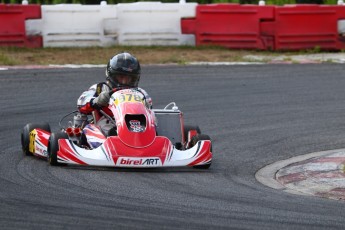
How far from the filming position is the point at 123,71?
34.2 ft

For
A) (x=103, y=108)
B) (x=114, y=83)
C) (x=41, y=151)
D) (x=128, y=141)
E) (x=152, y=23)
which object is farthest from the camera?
(x=152, y=23)

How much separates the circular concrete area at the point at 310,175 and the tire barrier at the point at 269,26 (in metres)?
8.47

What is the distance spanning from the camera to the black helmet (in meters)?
10.4

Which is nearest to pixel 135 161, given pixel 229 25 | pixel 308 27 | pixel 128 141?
pixel 128 141

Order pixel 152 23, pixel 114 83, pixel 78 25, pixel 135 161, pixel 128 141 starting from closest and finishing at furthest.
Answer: pixel 135 161, pixel 128 141, pixel 114 83, pixel 78 25, pixel 152 23

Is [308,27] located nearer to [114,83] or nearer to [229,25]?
[229,25]

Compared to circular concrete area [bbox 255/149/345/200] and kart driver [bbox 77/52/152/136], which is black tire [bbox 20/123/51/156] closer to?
kart driver [bbox 77/52/152/136]

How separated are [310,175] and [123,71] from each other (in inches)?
86.3

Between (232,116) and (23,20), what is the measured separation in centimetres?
623

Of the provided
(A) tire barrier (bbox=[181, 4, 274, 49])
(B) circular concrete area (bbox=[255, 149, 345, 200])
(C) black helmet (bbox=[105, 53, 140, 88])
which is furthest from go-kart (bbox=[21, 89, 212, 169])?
(A) tire barrier (bbox=[181, 4, 274, 49])

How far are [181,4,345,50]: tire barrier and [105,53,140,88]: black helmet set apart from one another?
29.3ft

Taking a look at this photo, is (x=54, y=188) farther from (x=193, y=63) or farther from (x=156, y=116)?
(x=193, y=63)

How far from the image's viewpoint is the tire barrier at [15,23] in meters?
18.4

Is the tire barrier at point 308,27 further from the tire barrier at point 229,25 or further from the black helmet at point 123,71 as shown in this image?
the black helmet at point 123,71
